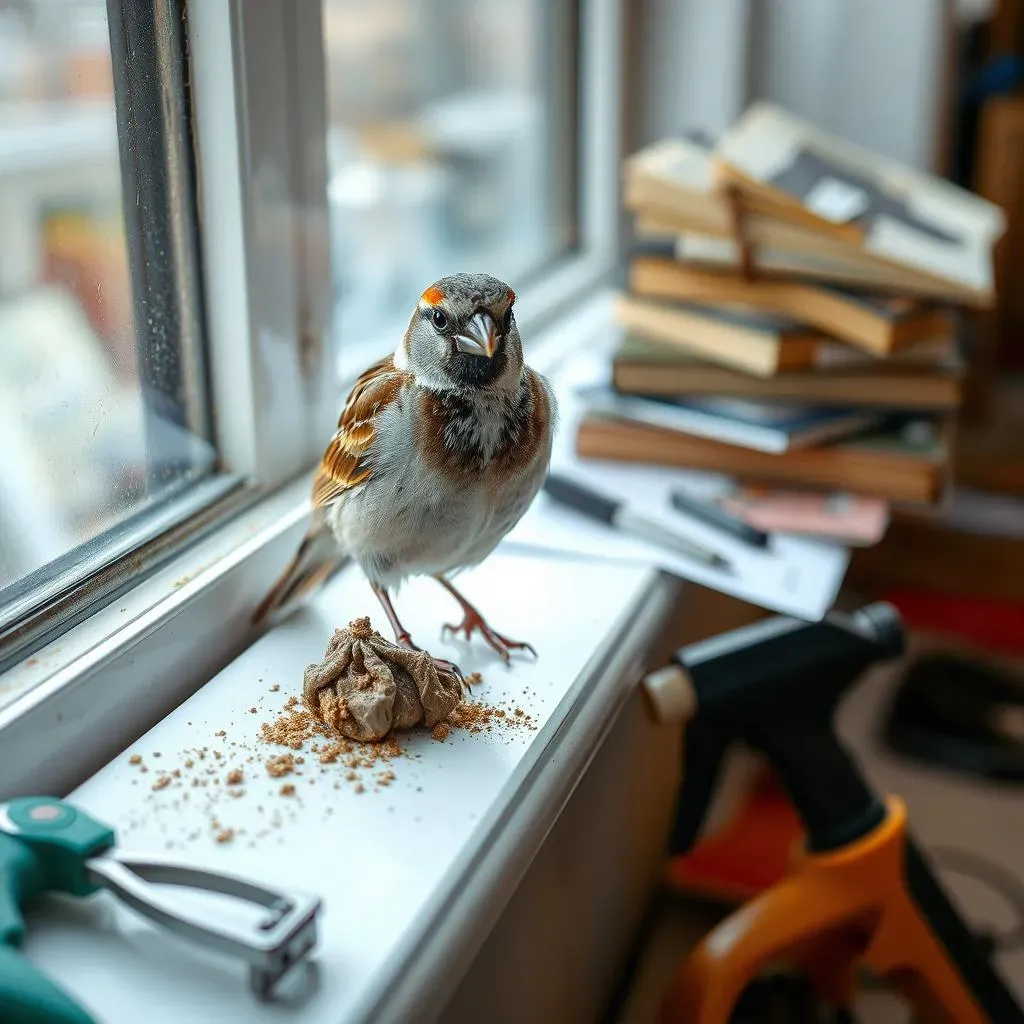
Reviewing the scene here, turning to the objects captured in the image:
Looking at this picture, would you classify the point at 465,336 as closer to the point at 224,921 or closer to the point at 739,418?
the point at 224,921

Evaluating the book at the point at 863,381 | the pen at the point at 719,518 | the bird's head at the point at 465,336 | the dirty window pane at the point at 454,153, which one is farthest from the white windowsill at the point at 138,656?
the dirty window pane at the point at 454,153

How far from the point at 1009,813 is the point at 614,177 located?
1.00m

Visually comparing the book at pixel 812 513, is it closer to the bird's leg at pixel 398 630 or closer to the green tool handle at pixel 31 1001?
the bird's leg at pixel 398 630

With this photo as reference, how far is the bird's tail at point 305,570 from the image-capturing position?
0.80 m

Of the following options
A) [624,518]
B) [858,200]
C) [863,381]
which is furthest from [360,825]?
[858,200]

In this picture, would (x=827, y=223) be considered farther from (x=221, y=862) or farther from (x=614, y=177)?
(x=221, y=862)

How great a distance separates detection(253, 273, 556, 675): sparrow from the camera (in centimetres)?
64

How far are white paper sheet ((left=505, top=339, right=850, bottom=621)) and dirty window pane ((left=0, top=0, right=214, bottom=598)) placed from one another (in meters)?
0.32

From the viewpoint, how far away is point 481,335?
2.04ft

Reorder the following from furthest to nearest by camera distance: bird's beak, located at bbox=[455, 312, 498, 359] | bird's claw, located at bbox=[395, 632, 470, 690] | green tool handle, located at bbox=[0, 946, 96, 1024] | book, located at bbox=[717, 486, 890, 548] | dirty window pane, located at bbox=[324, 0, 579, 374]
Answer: dirty window pane, located at bbox=[324, 0, 579, 374]
book, located at bbox=[717, 486, 890, 548]
bird's claw, located at bbox=[395, 632, 470, 690]
bird's beak, located at bbox=[455, 312, 498, 359]
green tool handle, located at bbox=[0, 946, 96, 1024]

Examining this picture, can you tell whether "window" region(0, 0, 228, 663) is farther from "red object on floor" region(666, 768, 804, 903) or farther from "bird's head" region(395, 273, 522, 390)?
"red object on floor" region(666, 768, 804, 903)

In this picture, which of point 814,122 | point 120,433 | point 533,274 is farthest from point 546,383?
point 814,122


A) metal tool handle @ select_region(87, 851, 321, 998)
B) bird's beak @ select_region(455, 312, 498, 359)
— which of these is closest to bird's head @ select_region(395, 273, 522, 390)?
bird's beak @ select_region(455, 312, 498, 359)

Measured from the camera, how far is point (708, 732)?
33.7 inches
